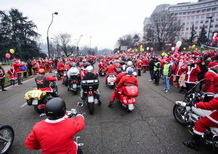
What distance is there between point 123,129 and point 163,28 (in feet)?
151

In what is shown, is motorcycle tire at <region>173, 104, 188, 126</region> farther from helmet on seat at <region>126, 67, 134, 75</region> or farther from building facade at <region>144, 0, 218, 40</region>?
building facade at <region>144, 0, 218, 40</region>

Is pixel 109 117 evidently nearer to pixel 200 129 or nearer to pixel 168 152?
pixel 168 152

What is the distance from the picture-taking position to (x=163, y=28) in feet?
137

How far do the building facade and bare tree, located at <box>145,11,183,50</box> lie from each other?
40323mm

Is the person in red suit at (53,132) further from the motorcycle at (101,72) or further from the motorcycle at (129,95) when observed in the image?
the motorcycle at (101,72)

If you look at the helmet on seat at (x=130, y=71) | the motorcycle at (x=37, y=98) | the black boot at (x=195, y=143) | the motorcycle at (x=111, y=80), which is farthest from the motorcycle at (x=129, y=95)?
the motorcycle at (x=111, y=80)

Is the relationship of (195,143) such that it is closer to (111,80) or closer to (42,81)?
(42,81)

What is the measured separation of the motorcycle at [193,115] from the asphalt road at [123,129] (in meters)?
0.22

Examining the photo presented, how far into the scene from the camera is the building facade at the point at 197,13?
76.5 metres

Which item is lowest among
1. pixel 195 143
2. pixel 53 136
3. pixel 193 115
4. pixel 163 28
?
pixel 195 143

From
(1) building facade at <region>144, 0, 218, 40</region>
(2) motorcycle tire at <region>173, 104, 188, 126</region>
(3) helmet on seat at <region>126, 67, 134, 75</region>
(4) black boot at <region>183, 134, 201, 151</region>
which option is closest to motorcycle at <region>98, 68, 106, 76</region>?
(3) helmet on seat at <region>126, 67, 134, 75</region>

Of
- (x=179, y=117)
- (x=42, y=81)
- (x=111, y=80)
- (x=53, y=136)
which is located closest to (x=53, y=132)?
(x=53, y=136)

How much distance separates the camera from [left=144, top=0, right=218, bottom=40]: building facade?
76.5 meters

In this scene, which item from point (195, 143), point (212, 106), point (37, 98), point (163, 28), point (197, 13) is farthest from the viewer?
point (197, 13)
